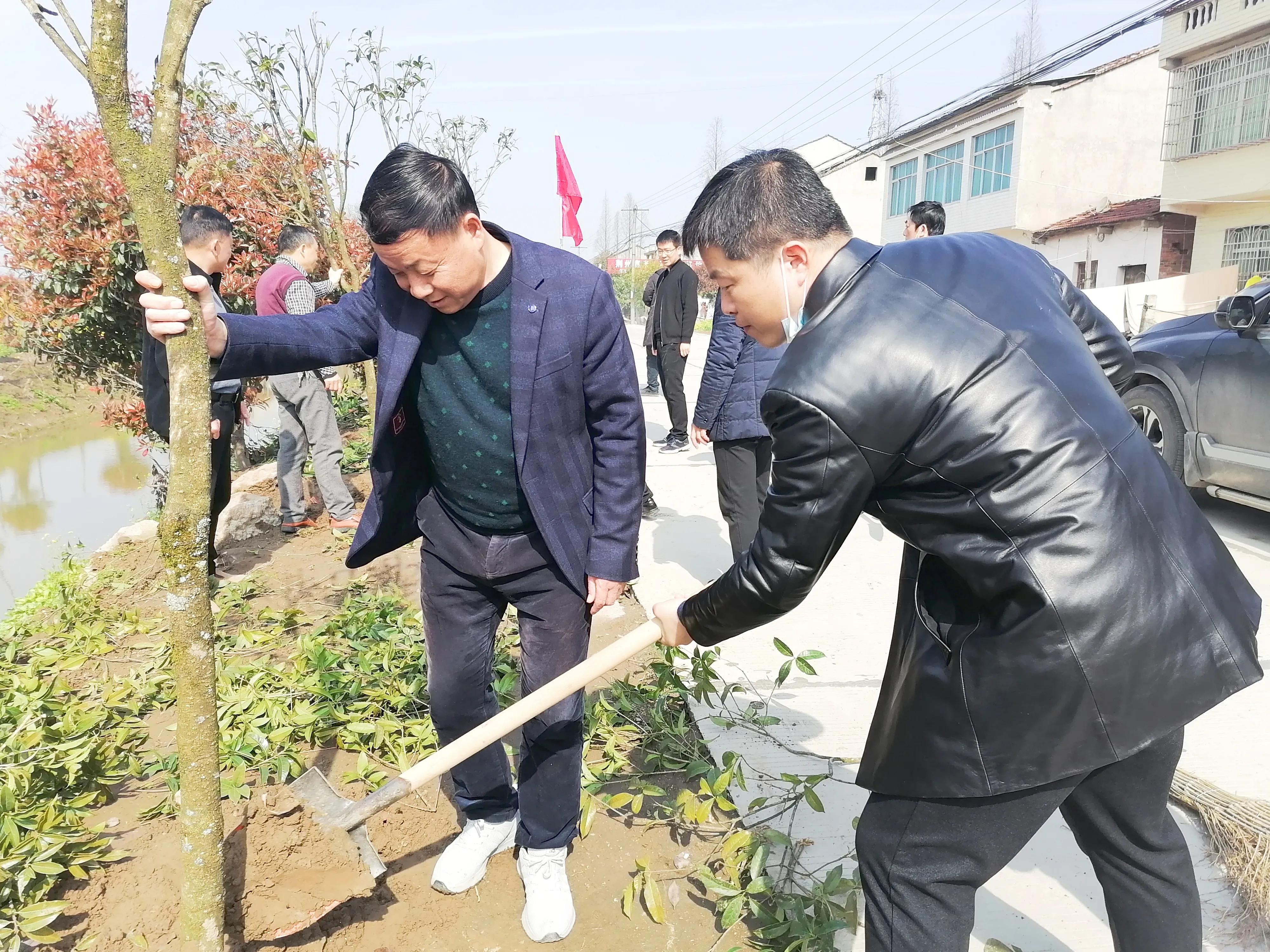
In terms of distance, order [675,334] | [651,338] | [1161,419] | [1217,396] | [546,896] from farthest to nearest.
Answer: [651,338] → [675,334] → [1161,419] → [1217,396] → [546,896]

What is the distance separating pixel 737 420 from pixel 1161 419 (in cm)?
342

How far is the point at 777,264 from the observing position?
1.65m

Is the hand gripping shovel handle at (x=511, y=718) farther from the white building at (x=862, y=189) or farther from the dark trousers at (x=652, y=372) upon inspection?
the white building at (x=862, y=189)

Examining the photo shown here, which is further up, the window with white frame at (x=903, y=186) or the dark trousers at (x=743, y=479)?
the window with white frame at (x=903, y=186)

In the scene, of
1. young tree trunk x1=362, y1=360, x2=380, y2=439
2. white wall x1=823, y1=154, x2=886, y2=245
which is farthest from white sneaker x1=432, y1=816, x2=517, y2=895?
white wall x1=823, y1=154, x2=886, y2=245

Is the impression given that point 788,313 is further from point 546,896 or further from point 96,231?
point 96,231

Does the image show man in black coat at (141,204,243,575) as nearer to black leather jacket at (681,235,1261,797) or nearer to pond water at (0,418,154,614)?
pond water at (0,418,154,614)

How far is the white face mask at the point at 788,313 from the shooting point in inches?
64.5

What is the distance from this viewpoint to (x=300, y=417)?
17.2 feet

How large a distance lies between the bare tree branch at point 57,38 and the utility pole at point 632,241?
116 ft

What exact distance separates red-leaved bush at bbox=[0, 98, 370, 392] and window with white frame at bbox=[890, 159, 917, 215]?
81.0ft

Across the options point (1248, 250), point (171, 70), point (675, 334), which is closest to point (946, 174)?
point (1248, 250)

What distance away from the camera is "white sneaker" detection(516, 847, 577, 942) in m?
2.27

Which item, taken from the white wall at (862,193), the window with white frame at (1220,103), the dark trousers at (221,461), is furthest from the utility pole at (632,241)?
the dark trousers at (221,461)
